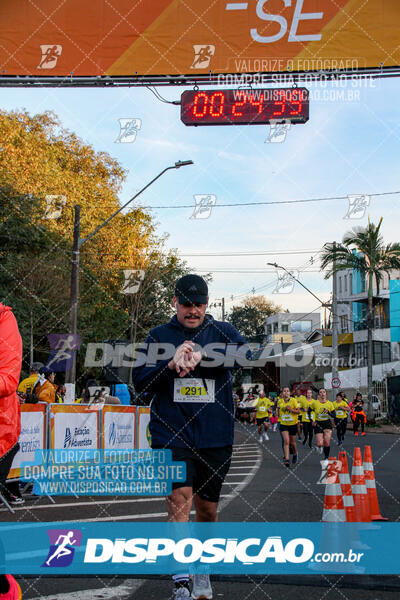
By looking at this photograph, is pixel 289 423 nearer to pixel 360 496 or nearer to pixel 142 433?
pixel 142 433

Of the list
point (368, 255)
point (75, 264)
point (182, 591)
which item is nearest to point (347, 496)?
point (182, 591)

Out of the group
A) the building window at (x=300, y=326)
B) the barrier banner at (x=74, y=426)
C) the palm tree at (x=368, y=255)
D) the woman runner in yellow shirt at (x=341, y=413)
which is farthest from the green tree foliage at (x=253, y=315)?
the barrier banner at (x=74, y=426)

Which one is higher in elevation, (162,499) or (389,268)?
(389,268)

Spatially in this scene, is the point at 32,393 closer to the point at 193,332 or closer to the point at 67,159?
the point at 193,332

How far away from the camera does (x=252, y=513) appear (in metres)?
8.51

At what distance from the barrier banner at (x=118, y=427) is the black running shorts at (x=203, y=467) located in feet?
29.7

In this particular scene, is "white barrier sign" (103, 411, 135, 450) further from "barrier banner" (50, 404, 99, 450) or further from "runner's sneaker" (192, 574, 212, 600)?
"runner's sneaker" (192, 574, 212, 600)

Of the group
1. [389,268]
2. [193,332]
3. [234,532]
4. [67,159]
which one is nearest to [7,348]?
[193,332]

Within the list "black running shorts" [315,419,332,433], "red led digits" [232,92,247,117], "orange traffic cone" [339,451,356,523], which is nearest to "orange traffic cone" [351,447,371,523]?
"orange traffic cone" [339,451,356,523]

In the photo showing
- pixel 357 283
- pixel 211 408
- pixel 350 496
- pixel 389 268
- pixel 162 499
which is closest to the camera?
pixel 211 408

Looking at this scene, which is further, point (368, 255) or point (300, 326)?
point (300, 326)

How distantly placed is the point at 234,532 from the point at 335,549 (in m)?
1.00

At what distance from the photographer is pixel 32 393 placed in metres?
11.6

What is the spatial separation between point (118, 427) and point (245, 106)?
6802 millimetres
